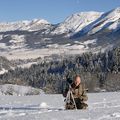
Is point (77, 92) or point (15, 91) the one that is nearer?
point (77, 92)

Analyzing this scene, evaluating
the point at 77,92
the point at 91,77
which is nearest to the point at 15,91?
the point at 77,92

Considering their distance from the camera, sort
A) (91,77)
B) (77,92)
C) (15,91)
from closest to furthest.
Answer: (77,92) → (15,91) → (91,77)

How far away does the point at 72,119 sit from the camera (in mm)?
11719

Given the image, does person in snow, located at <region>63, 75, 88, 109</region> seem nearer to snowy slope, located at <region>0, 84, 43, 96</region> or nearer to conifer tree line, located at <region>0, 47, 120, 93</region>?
conifer tree line, located at <region>0, 47, 120, 93</region>

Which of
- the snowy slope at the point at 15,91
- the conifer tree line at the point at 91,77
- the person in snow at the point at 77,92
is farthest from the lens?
the conifer tree line at the point at 91,77

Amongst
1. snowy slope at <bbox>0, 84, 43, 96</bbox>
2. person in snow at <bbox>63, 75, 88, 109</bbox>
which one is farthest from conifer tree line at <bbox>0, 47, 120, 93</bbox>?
person in snow at <bbox>63, 75, 88, 109</bbox>

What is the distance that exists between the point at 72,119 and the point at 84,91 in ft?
14.8

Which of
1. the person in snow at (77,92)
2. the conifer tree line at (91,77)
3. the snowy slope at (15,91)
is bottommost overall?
the person in snow at (77,92)

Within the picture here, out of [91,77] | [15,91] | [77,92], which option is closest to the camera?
[77,92]

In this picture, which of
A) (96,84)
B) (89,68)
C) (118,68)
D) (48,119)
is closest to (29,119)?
(48,119)

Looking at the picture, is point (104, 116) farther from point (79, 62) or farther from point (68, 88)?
point (79, 62)

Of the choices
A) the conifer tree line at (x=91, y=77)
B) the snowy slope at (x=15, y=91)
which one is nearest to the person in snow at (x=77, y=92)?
the conifer tree line at (x=91, y=77)

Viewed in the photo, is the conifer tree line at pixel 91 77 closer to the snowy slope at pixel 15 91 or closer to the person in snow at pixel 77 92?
the snowy slope at pixel 15 91

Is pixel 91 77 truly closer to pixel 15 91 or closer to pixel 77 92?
pixel 15 91
